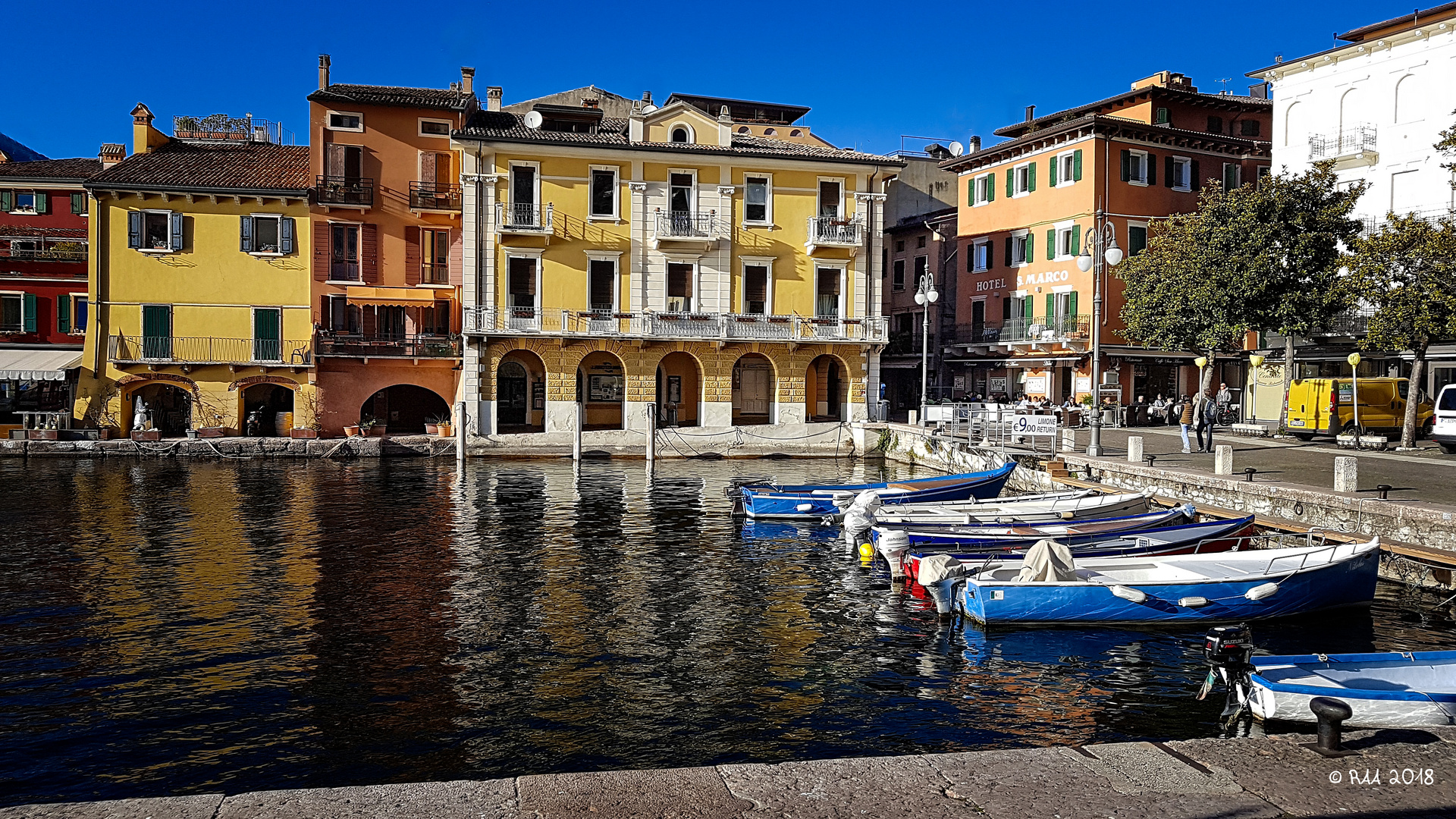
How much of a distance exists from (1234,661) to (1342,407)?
2648 centimetres

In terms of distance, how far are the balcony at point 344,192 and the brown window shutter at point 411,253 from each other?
6.36ft

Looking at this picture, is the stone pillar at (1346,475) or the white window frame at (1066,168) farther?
the white window frame at (1066,168)

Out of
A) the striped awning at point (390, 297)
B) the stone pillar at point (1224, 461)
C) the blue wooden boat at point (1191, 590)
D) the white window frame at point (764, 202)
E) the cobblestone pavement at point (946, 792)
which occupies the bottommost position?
the blue wooden boat at point (1191, 590)

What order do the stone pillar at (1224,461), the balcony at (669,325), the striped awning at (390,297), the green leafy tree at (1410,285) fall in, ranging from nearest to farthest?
1. the stone pillar at (1224,461)
2. the green leafy tree at (1410,285)
3. the balcony at (669,325)
4. the striped awning at (390,297)

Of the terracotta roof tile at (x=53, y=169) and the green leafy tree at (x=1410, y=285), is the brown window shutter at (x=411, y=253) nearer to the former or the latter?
the terracotta roof tile at (x=53, y=169)

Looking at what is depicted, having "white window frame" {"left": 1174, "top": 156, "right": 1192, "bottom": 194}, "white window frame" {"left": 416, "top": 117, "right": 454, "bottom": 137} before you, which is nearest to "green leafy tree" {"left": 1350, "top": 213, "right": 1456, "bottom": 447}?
"white window frame" {"left": 1174, "top": 156, "right": 1192, "bottom": 194}

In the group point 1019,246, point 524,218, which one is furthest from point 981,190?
point 524,218

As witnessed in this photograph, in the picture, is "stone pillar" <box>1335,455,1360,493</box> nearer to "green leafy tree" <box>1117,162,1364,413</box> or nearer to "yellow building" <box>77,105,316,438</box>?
"green leafy tree" <box>1117,162,1364,413</box>

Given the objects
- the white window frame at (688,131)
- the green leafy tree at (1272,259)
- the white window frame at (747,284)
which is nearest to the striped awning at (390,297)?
the white window frame at (688,131)

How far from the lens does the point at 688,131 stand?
42.3 m

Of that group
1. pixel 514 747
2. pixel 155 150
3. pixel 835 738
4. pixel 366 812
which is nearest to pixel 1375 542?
pixel 835 738

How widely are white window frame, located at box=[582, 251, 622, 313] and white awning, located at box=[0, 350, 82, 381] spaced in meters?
21.0

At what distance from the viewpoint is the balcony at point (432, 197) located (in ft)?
Answer: 140

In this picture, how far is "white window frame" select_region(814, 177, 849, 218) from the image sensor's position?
1706 inches
